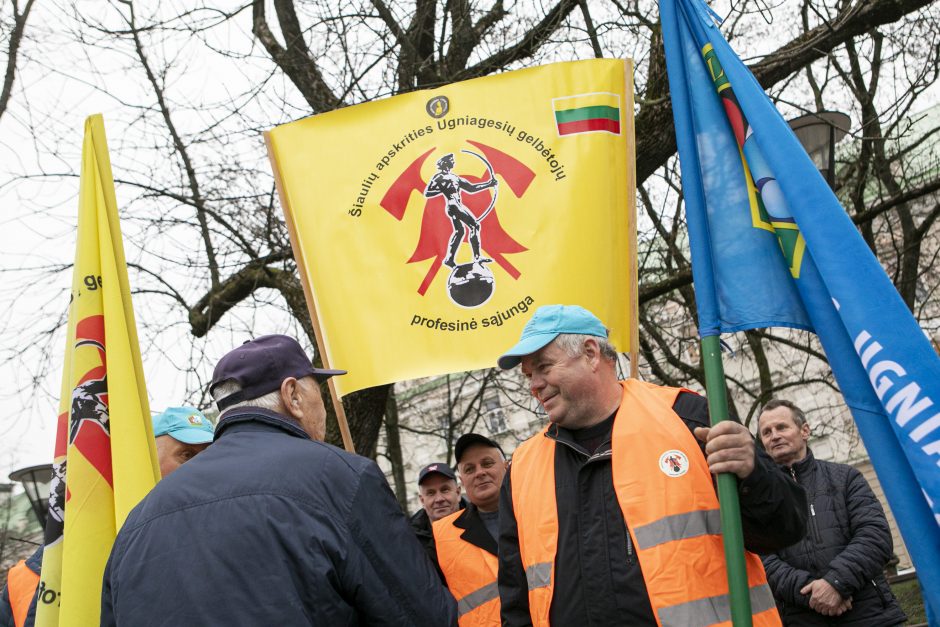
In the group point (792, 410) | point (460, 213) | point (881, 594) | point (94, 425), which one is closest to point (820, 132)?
point (792, 410)

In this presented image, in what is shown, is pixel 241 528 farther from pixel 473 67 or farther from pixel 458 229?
pixel 473 67

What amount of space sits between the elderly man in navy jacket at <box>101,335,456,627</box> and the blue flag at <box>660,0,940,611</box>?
105 centimetres

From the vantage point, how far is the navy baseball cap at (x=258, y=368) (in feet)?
8.09

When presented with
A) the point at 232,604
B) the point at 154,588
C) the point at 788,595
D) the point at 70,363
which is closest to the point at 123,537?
the point at 154,588

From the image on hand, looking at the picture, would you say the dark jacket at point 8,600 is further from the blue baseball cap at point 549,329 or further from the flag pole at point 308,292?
the blue baseball cap at point 549,329

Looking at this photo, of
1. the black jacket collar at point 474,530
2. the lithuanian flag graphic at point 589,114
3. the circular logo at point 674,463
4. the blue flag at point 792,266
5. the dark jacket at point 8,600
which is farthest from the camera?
the lithuanian flag graphic at point 589,114

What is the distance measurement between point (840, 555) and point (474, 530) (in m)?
1.55

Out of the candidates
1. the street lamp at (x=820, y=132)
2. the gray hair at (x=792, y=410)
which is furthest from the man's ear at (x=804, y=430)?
the street lamp at (x=820, y=132)

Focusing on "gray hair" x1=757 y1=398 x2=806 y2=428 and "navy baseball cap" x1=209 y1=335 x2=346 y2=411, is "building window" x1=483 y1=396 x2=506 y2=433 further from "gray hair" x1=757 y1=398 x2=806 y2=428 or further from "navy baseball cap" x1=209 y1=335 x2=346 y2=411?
"navy baseball cap" x1=209 y1=335 x2=346 y2=411

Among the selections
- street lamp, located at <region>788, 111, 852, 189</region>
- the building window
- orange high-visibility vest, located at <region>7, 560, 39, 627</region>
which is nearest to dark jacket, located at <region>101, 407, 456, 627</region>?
orange high-visibility vest, located at <region>7, 560, 39, 627</region>

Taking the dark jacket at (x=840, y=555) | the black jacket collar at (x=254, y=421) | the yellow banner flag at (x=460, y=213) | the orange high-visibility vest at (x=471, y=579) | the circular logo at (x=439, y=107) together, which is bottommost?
the dark jacket at (x=840, y=555)

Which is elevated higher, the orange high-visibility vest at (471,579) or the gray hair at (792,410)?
the gray hair at (792,410)

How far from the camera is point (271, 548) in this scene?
2088mm

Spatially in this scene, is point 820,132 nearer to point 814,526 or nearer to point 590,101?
point 590,101
